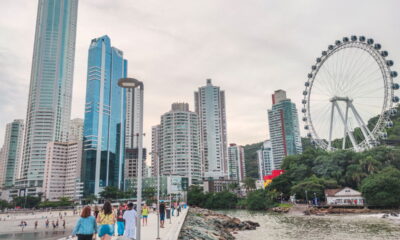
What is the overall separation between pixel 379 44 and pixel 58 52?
508 feet

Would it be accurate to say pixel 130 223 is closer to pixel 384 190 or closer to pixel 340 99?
pixel 384 190

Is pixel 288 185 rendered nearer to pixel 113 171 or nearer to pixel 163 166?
pixel 163 166

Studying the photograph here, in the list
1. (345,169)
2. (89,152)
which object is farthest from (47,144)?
(345,169)

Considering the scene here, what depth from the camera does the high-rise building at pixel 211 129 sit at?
177m

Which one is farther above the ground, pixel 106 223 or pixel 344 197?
pixel 106 223

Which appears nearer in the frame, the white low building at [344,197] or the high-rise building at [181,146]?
the white low building at [344,197]

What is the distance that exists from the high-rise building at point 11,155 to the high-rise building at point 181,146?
101m

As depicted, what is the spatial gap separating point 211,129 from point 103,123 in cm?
6479

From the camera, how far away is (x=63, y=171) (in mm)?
150000

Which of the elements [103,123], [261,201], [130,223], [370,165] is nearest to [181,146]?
[103,123]

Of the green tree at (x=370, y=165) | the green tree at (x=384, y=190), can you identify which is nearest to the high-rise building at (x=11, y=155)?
the green tree at (x=370, y=165)

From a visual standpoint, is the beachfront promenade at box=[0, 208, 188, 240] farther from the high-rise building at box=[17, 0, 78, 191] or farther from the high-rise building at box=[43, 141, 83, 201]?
the high-rise building at box=[17, 0, 78, 191]

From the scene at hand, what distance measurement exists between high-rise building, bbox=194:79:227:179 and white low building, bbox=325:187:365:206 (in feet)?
376

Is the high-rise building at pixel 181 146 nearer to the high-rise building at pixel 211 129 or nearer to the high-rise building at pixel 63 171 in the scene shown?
the high-rise building at pixel 211 129
